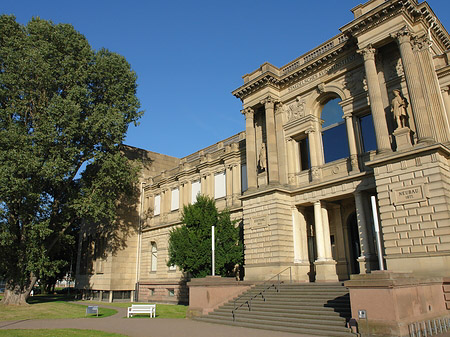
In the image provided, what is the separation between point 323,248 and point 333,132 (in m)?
7.43

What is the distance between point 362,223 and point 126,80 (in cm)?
2304

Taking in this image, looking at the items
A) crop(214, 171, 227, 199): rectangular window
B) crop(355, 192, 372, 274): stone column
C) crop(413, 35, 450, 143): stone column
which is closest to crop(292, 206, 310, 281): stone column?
crop(355, 192, 372, 274): stone column

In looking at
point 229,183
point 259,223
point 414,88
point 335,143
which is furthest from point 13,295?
point 414,88

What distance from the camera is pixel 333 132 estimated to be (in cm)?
2344

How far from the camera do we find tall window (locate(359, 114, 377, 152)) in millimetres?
20978

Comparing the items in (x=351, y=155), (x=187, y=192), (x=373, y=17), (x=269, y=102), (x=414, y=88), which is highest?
(x=373, y=17)

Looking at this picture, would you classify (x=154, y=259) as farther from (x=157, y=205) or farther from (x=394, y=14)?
(x=394, y=14)

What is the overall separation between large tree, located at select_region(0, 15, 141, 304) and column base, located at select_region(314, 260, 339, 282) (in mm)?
16622

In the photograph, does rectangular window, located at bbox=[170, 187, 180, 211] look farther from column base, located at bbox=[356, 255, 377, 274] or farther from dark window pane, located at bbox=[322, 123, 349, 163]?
column base, located at bbox=[356, 255, 377, 274]

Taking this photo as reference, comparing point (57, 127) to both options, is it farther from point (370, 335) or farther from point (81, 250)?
point (370, 335)

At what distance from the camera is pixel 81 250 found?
41.0 meters

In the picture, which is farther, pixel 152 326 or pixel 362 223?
pixel 362 223

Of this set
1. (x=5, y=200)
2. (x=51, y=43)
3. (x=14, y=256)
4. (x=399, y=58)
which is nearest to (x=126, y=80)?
(x=51, y=43)

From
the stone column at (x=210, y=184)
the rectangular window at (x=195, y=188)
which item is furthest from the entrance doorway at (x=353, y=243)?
the rectangular window at (x=195, y=188)
